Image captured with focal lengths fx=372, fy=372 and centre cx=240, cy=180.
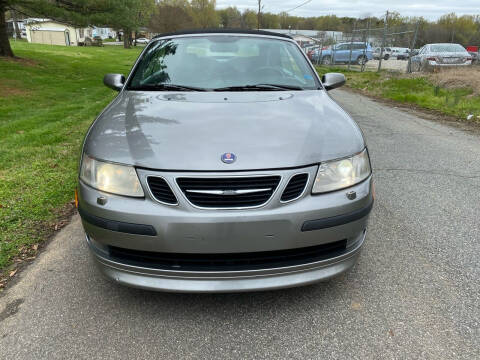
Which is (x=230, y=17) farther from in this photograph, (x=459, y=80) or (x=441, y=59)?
(x=459, y=80)

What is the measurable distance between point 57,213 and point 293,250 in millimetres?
2415

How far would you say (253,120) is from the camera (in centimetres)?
229

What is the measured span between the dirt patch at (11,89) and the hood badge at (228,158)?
9735 millimetres

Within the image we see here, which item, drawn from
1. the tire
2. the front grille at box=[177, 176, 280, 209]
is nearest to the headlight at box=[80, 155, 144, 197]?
the front grille at box=[177, 176, 280, 209]

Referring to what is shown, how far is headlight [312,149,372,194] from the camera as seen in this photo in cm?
199

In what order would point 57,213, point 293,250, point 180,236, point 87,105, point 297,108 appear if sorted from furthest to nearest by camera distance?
point 87,105 → point 57,213 → point 297,108 → point 293,250 → point 180,236

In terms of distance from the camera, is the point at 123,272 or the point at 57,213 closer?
the point at 123,272

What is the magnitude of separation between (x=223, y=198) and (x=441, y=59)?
52.4 ft

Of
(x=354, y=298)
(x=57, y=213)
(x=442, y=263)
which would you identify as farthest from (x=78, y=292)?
(x=442, y=263)

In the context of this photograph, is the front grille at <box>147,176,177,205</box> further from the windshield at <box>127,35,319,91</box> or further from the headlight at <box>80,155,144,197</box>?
the windshield at <box>127,35,319,91</box>

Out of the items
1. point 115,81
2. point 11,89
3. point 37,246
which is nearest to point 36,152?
point 115,81

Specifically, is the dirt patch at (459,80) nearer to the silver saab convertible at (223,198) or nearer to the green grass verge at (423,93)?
the green grass verge at (423,93)

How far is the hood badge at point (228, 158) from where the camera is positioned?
1.90 metres

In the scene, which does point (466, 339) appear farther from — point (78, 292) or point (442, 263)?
point (78, 292)
